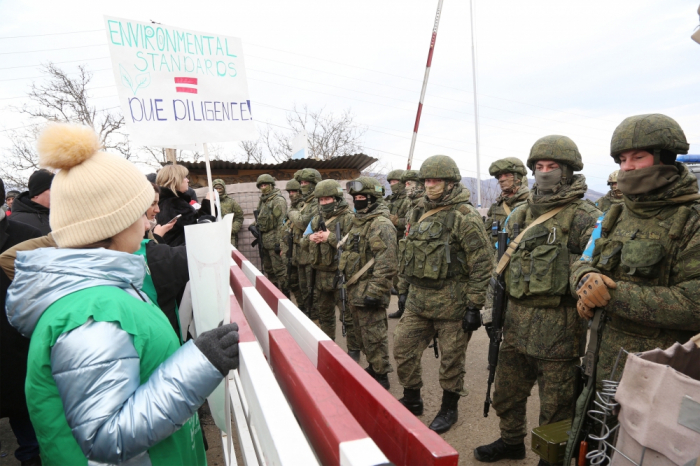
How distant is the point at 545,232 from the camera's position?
9.66ft

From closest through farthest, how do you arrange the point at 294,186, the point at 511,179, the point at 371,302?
1. the point at 371,302
2. the point at 511,179
3. the point at 294,186

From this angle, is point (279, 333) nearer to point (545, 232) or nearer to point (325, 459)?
point (325, 459)

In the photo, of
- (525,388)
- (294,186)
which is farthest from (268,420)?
(294,186)

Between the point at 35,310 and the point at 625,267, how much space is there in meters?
2.69

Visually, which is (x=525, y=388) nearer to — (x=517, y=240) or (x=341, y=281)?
(x=517, y=240)

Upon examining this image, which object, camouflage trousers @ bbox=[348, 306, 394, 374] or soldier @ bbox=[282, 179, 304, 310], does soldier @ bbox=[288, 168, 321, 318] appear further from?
camouflage trousers @ bbox=[348, 306, 394, 374]

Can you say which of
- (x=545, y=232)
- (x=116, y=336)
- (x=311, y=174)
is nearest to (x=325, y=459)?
(x=116, y=336)

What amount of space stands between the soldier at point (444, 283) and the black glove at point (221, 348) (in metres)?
2.72

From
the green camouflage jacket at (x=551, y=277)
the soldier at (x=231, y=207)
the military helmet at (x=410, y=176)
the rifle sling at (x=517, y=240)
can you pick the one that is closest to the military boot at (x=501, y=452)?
the green camouflage jacket at (x=551, y=277)

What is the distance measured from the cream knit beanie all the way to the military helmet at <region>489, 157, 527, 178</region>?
542cm

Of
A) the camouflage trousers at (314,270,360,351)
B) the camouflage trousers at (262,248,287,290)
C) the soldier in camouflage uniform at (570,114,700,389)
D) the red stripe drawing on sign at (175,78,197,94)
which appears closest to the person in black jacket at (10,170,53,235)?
the red stripe drawing on sign at (175,78,197,94)

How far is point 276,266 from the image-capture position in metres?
8.90

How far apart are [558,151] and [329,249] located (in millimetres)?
3400

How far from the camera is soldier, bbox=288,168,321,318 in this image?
679cm
